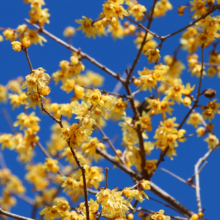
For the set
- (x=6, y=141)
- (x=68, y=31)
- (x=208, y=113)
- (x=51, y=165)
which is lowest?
(x=51, y=165)

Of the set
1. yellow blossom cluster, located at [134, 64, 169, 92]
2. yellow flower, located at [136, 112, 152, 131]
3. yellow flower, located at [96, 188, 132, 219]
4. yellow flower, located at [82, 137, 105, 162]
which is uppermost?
yellow blossom cluster, located at [134, 64, 169, 92]

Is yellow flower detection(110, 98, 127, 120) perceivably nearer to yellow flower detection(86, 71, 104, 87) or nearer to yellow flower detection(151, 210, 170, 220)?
yellow flower detection(151, 210, 170, 220)

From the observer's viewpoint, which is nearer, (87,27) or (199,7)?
(199,7)

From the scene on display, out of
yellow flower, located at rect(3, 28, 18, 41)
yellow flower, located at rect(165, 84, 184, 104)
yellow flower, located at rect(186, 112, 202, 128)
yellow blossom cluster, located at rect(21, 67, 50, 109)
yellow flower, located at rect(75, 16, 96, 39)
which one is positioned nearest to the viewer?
yellow blossom cluster, located at rect(21, 67, 50, 109)

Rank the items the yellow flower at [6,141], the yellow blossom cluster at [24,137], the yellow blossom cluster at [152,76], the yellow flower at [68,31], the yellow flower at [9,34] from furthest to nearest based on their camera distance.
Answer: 1. the yellow flower at [68,31]
2. the yellow flower at [6,141]
3. the yellow blossom cluster at [24,137]
4. the yellow flower at [9,34]
5. the yellow blossom cluster at [152,76]

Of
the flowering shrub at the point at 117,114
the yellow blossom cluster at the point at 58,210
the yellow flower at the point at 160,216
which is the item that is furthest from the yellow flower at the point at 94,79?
the yellow flower at the point at 160,216

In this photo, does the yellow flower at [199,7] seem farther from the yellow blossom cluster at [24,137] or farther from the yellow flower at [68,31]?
the yellow flower at [68,31]

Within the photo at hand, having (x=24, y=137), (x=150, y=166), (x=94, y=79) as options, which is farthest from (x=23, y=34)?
(x=94, y=79)

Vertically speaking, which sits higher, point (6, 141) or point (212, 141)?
point (212, 141)

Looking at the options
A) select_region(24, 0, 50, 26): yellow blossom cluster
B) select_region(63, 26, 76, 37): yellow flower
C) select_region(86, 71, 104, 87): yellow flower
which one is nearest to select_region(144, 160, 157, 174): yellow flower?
select_region(24, 0, 50, 26): yellow blossom cluster

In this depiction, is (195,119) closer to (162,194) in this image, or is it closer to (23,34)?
(162,194)

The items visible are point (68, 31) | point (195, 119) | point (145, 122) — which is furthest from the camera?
point (68, 31)

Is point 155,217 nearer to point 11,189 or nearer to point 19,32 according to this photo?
point 19,32

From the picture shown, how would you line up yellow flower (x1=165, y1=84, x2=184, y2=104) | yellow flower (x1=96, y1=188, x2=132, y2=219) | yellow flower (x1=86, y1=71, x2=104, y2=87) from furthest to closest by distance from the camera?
yellow flower (x1=86, y1=71, x2=104, y2=87) → yellow flower (x1=165, y1=84, x2=184, y2=104) → yellow flower (x1=96, y1=188, x2=132, y2=219)
